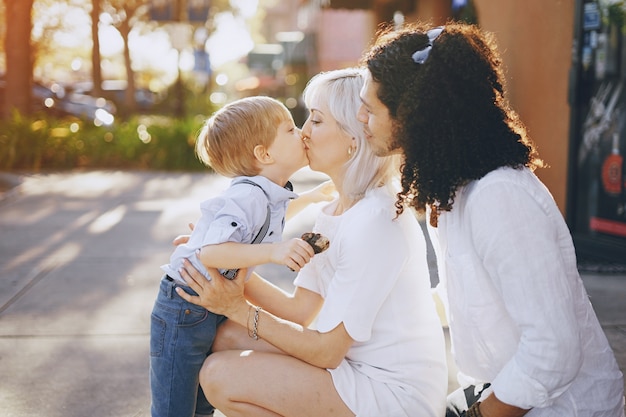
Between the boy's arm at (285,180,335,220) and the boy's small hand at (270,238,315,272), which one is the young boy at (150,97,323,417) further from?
the boy's arm at (285,180,335,220)

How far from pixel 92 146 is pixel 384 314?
13.1 meters

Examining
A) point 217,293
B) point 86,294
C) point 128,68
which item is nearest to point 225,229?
point 217,293

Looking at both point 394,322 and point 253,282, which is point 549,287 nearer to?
point 394,322

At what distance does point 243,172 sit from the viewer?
288 centimetres

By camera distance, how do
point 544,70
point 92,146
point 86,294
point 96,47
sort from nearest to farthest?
1. point 86,294
2. point 544,70
3. point 92,146
4. point 96,47

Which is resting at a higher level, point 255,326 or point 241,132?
point 241,132

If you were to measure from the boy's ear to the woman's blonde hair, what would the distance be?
28 centimetres

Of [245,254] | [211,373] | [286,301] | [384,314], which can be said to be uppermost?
[245,254]

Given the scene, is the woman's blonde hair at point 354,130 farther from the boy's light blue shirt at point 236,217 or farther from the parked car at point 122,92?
the parked car at point 122,92

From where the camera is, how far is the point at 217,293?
2.59m

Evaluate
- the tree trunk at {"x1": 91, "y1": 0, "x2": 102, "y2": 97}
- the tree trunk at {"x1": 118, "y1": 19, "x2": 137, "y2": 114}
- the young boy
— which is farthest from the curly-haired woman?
the tree trunk at {"x1": 118, "y1": 19, "x2": 137, "y2": 114}

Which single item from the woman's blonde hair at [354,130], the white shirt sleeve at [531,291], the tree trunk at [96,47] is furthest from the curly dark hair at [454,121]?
the tree trunk at [96,47]

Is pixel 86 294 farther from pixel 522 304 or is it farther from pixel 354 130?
pixel 522 304

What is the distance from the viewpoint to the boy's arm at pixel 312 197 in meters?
3.08
